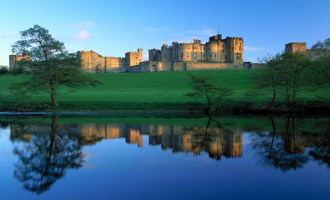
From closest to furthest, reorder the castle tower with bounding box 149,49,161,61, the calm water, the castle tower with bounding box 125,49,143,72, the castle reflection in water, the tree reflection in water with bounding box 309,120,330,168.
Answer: the calm water → the tree reflection in water with bounding box 309,120,330,168 → the castle reflection in water → the castle tower with bounding box 125,49,143,72 → the castle tower with bounding box 149,49,161,61

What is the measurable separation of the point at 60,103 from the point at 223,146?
773 inches

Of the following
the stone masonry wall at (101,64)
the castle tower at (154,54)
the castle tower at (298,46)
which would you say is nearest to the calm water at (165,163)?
the castle tower at (298,46)

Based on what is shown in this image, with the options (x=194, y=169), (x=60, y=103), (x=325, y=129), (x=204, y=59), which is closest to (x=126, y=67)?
(x=204, y=59)

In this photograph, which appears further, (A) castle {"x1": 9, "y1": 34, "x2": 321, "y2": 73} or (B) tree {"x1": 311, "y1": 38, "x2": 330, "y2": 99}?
(A) castle {"x1": 9, "y1": 34, "x2": 321, "y2": 73}

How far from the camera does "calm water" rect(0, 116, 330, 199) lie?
7043 millimetres

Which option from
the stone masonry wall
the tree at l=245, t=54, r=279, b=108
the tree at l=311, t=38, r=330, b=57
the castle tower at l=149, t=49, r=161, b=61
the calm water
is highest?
the castle tower at l=149, t=49, r=161, b=61

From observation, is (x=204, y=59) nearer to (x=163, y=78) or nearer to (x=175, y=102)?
(x=163, y=78)

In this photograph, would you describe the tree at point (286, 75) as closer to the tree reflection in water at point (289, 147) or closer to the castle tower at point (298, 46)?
the tree reflection in water at point (289, 147)

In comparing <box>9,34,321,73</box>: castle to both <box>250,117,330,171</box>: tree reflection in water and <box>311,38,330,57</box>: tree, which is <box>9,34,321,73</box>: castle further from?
<box>250,117,330,171</box>: tree reflection in water

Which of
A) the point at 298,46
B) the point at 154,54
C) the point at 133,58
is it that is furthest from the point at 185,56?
the point at 298,46

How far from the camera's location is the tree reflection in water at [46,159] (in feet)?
25.8

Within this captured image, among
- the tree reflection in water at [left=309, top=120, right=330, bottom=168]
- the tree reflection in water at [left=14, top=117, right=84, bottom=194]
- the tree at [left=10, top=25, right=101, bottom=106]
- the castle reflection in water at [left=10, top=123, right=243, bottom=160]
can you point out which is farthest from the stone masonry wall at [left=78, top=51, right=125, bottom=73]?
the tree reflection in water at [left=309, top=120, right=330, bottom=168]

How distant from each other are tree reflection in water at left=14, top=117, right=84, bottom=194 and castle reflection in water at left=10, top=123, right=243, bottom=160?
2.33ft

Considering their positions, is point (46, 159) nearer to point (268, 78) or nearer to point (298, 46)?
point (268, 78)
